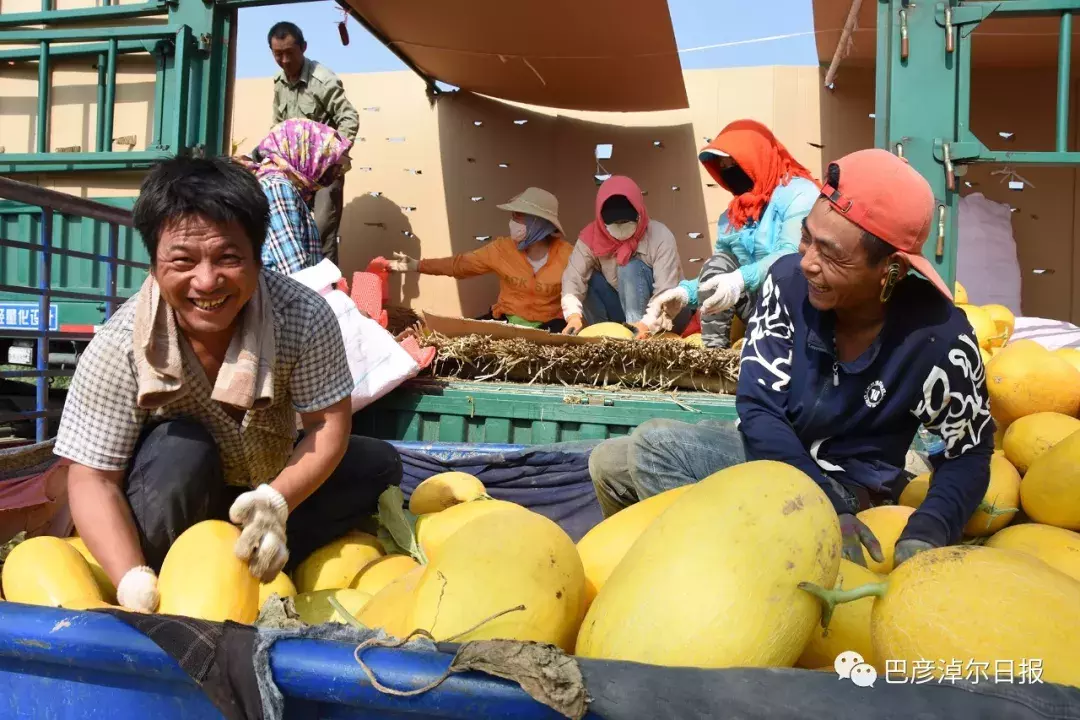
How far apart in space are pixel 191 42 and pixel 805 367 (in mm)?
3974

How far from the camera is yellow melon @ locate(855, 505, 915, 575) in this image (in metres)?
1.75

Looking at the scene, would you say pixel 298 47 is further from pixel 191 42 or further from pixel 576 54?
pixel 576 54

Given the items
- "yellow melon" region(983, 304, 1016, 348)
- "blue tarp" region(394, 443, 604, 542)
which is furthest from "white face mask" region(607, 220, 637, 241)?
"blue tarp" region(394, 443, 604, 542)

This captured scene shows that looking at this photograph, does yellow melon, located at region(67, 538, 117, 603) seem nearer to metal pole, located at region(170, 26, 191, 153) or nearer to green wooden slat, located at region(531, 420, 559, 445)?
green wooden slat, located at region(531, 420, 559, 445)

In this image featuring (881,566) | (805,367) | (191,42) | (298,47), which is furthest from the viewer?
(298,47)

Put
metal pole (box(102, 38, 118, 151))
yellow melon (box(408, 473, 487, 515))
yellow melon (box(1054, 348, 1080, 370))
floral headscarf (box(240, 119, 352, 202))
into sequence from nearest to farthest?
yellow melon (box(408, 473, 487, 515)) < yellow melon (box(1054, 348, 1080, 370)) < metal pole (box(102, 38, 118, 151)) < floral headscarf (box(240, 119, 352, 202))

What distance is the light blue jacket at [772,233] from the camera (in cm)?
377

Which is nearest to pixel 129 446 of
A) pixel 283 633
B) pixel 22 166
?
pixel 283 633

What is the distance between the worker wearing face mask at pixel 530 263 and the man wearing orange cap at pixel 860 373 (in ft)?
12.5

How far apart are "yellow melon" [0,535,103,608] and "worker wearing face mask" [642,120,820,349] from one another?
272 centimetres

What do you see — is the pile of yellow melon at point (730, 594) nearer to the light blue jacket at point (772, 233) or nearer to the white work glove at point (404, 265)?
the light blue jacket at point (772, 233)

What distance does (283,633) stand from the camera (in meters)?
0.97

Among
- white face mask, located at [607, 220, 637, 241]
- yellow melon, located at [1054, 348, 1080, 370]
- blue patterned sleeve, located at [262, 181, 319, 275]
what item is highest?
white face mask, located at [607, 220, 637, 241]

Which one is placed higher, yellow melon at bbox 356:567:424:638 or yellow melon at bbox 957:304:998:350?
yellow melon at bbox 957:304:998:350
